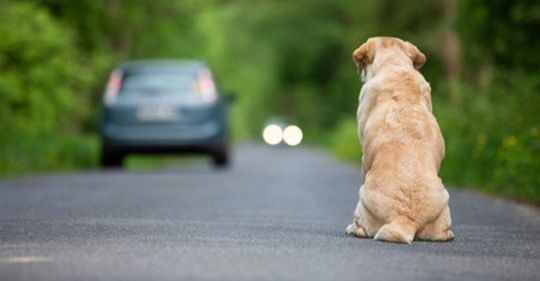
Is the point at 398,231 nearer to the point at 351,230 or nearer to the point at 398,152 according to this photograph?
the point at 398,152

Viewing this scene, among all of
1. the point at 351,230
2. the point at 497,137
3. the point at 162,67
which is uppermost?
the point at 351,230

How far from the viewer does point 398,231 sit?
8.76 m

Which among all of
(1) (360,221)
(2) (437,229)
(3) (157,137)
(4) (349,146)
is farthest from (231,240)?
(4) (349,146)

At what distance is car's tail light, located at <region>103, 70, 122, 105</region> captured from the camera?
23266mm

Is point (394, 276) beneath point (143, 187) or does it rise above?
above

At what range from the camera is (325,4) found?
66.9 meters

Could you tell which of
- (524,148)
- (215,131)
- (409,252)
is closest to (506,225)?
(409,252)

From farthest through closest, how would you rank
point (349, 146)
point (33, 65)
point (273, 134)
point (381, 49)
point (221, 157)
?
1. point (273, 134)
2. point (349, 146)
3. point (33, 65)
4. point (221, 157)
5. point (381, 49)

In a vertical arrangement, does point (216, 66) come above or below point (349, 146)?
below

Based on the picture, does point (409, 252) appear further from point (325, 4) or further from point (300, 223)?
point (325, 4)

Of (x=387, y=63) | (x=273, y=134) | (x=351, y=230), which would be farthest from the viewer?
(x=273, y=134)

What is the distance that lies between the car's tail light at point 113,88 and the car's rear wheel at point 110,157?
2.55 feet

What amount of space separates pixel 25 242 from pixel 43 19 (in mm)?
16944

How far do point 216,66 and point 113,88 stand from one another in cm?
3287
